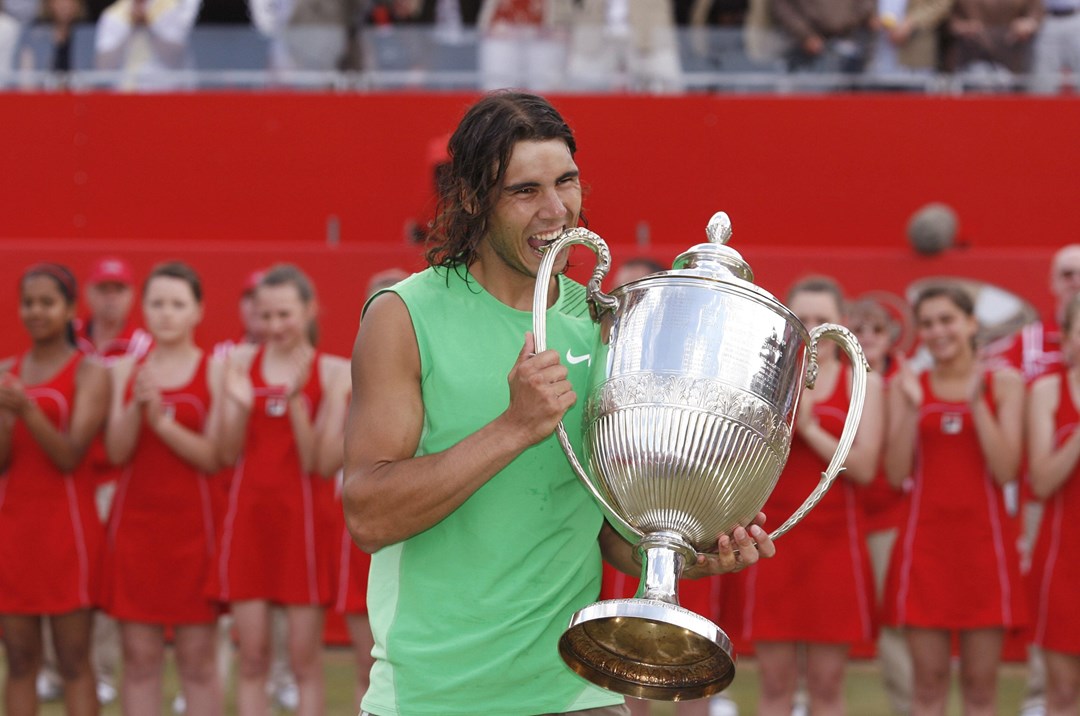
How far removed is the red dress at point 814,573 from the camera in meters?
4.88

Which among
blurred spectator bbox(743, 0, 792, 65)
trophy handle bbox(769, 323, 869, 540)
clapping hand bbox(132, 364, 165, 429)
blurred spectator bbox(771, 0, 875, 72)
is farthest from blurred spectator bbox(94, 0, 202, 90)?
trophy handle bbox(769, 323, 869, 540)

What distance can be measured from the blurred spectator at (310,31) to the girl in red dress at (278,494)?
11.0 feet

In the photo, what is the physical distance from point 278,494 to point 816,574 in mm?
1940

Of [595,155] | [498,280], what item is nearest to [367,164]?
[595,155]

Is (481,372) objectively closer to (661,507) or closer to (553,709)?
(661,507)

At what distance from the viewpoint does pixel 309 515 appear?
533 centimetres

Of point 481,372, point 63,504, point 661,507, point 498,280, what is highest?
point 498,280

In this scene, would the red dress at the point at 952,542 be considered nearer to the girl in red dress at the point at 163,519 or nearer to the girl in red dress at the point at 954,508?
the girl in red dress at the point at 954,508

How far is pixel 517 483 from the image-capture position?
2.36m

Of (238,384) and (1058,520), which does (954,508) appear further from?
(238,384)

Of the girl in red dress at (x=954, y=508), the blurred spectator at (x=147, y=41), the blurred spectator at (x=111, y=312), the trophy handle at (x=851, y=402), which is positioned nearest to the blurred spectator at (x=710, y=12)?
the blurred spectator at (x=147, y=41)

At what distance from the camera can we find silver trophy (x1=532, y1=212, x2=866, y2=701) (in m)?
2.18

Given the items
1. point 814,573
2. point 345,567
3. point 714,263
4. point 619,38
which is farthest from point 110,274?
point 714,263

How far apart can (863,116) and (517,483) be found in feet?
21.4
